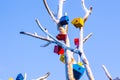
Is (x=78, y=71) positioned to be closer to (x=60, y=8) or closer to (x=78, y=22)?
(x=78, y=22)

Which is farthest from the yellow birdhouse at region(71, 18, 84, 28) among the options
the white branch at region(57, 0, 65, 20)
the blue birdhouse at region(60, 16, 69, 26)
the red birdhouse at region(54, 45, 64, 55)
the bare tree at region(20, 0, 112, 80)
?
the white branch at region(57, 0, 65, 20)

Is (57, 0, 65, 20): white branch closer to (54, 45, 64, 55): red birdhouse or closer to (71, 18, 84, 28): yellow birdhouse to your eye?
(54, 45, 64, 55): red birdhouse

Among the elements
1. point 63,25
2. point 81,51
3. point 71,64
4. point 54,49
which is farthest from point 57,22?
point 81,51

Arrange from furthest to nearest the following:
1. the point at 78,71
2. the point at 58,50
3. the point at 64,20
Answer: the point at 64,20 < the point at 58,50 < the point at 78,71

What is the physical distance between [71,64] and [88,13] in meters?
1.22

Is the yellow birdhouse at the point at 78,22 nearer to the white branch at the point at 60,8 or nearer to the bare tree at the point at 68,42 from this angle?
the bare tree at the point at 68,42

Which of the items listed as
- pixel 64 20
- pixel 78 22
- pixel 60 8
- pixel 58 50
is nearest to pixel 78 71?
pixel 58 50

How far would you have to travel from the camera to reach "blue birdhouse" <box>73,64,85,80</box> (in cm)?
659

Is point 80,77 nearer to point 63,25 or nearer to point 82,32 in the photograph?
point 82,32

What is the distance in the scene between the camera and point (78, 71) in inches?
264

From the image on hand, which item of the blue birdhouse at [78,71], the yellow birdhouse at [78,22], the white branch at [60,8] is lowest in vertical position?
the blue birdhouse at [78,71]

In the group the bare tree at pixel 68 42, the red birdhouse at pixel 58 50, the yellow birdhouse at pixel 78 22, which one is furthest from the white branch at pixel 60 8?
the yellow birdhouse at pixel 78 22

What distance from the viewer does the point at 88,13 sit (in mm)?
7281

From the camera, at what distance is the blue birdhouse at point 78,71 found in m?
6.59
